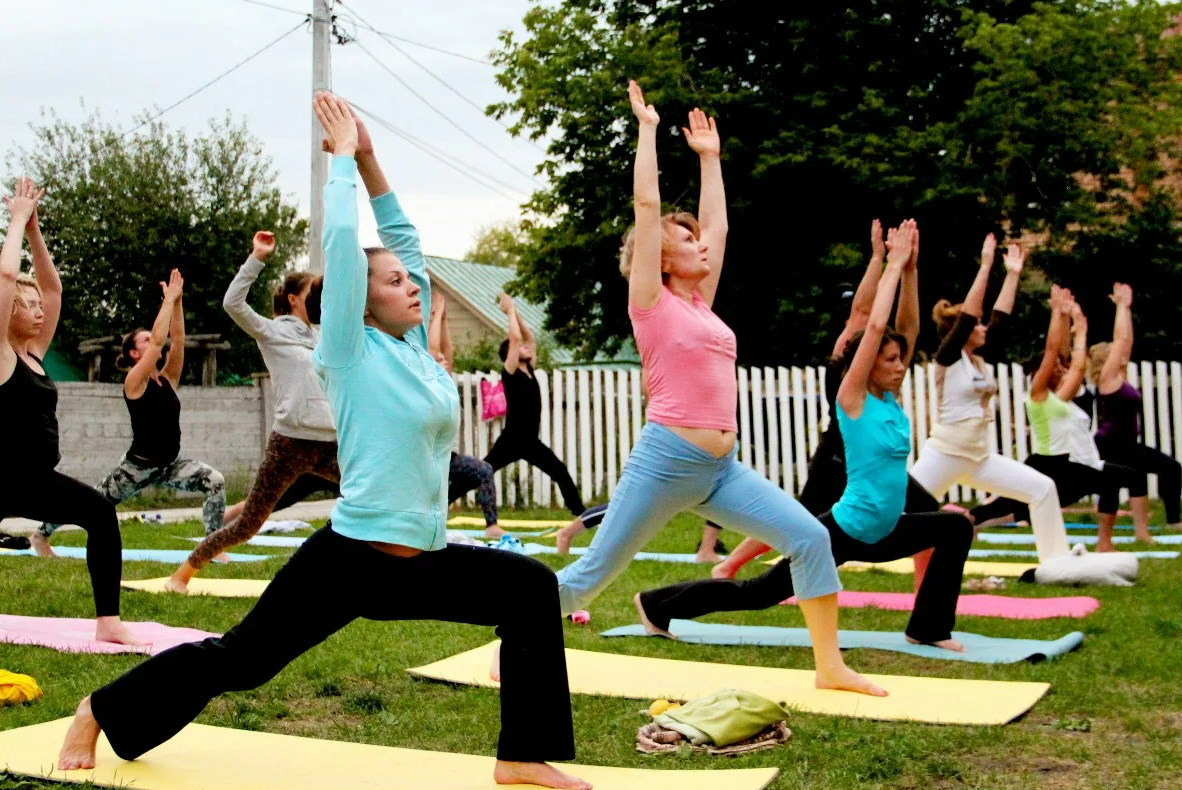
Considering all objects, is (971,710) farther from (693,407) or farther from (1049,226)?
(1049,226)

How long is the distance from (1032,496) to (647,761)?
15.2ft

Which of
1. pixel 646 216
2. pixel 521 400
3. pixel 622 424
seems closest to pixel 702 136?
pixel 646 216

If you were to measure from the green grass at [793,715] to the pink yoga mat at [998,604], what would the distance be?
0.18 m

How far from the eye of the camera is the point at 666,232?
498cm

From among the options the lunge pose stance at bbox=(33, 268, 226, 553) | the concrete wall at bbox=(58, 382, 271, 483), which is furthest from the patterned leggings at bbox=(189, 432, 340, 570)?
the concrete wall at bbox=(58, 382, 271, 483)

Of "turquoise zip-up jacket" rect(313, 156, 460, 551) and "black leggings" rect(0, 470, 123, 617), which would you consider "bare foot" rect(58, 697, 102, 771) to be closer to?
"turquoise zip-up jacket" rect(313, 156, 460, 551)

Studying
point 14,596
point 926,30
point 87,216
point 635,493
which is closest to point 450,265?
point 87,216

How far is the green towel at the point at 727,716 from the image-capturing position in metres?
4.18

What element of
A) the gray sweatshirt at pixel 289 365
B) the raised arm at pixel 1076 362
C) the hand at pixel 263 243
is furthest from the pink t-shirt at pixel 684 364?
the raised arm at pixel 1076 362

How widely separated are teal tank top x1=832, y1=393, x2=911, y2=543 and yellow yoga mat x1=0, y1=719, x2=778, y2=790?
2030mm

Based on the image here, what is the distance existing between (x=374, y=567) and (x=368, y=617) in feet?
0.57

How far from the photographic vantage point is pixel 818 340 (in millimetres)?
20125

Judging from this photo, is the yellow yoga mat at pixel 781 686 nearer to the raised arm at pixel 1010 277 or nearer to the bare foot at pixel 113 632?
the bare foot at pixel 113 632

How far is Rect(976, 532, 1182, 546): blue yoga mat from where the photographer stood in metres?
11.0
